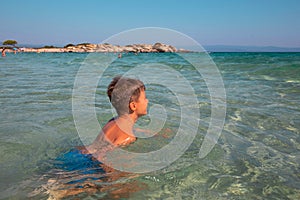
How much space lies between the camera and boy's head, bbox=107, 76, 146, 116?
10.1 feet

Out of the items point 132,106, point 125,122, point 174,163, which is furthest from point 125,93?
point 174,163

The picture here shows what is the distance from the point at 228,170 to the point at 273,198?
56cm

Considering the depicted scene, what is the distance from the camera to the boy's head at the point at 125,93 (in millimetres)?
3076

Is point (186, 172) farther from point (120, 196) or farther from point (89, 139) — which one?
point (89, 139)

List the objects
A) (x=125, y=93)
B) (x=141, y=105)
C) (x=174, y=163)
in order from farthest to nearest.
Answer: (x=141, y=105), (x=125, y=93), (x=174, y=163)

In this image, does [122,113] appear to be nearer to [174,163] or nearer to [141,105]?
[141,105]

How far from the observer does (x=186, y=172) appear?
259 cm

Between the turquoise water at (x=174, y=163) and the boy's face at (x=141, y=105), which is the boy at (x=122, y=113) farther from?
the turquoise water at (x=174, y=163)

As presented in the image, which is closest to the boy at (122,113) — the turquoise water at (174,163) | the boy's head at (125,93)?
the boy's head at (125,93)

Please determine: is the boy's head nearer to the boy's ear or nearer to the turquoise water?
the boy's ear

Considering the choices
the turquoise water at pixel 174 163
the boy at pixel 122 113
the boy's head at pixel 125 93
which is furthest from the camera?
the boy's head at pixel 125 93

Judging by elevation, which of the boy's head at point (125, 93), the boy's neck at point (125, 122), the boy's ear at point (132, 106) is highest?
the boy's head at point (125, 93)

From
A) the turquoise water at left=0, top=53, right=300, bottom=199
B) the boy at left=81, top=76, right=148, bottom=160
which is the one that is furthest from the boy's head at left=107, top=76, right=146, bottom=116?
the turquoise water at left=0, top=53, right=300, bottom=199

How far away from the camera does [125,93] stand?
3.07 m
